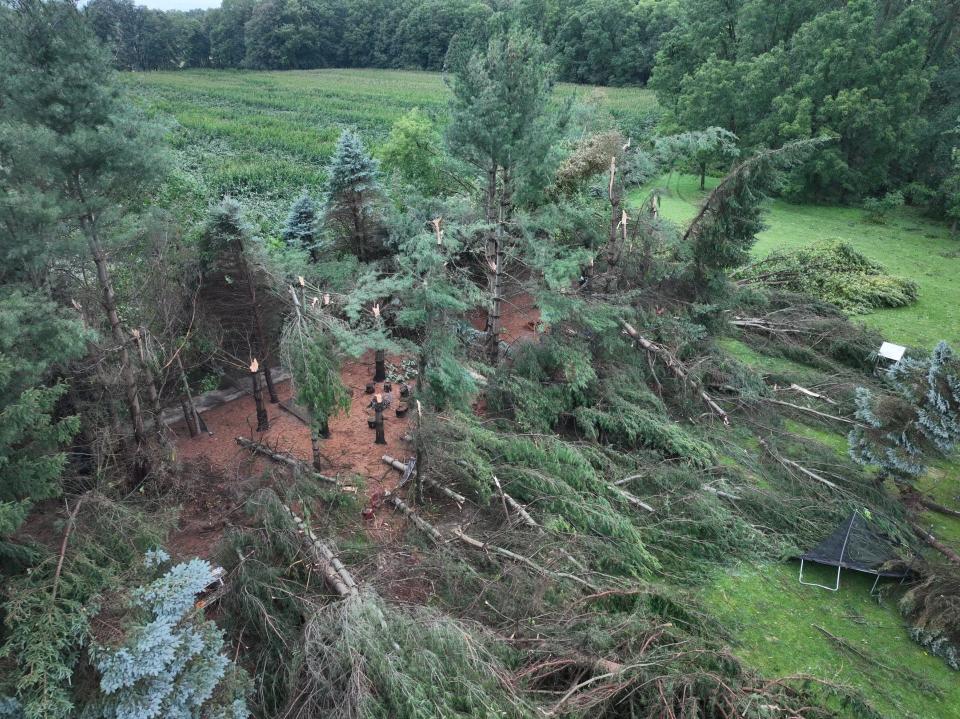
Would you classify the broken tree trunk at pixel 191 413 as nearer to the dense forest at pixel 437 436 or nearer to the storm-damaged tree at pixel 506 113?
the dense forest at pixel 437 436

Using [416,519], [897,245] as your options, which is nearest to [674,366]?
[416,519]

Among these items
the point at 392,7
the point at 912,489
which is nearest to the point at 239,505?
the point at 912,489

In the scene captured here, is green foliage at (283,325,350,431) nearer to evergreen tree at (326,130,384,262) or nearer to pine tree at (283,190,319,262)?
pine tree at (283,190,319,262)

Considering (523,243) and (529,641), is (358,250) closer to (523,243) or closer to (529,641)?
(523,243)

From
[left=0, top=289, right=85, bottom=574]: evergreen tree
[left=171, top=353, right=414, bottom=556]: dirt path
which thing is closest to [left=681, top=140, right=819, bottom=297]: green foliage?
[left=171, top=353, right=414, bottom=556]: dirt path

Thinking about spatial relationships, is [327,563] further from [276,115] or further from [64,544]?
[276,115]

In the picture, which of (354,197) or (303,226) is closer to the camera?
(354,197)
